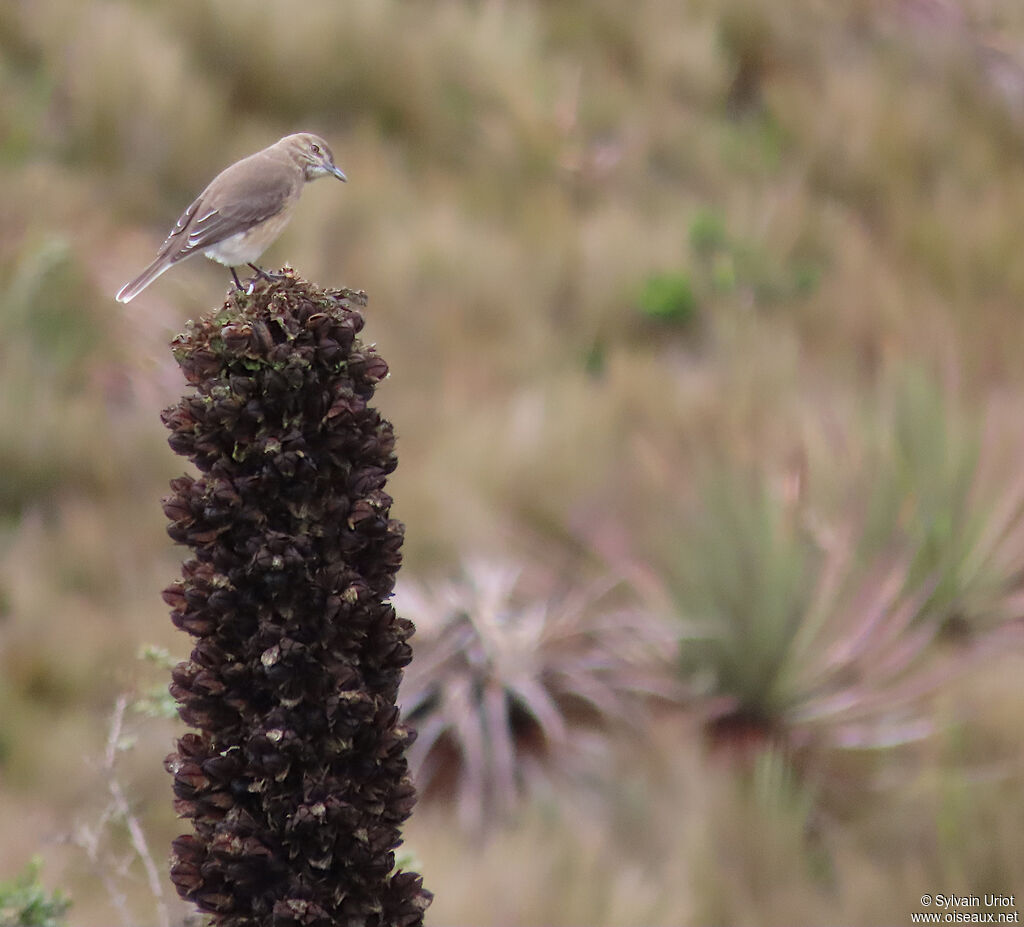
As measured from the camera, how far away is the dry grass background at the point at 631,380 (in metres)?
4.82

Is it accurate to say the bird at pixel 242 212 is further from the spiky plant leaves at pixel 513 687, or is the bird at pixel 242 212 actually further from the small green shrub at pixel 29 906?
the spiky plant leaves at pixel 513 687

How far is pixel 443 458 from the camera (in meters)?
7.33

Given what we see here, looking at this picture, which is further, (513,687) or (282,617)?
(513,687)

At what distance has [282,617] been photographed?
1940 millimetres

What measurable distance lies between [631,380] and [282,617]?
6683 millimetres

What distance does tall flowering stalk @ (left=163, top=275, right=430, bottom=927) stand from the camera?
193 centimetres

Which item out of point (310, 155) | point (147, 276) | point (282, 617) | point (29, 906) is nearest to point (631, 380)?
point (310, 155)

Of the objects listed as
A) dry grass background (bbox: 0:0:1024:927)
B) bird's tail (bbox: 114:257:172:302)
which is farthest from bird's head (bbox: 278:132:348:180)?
dry grass background (bbox: 0:0:1024:927)

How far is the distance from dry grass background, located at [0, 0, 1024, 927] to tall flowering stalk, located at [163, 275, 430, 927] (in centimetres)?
179

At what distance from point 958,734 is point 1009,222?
772cm

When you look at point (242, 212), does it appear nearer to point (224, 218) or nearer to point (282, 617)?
point (224, 218)

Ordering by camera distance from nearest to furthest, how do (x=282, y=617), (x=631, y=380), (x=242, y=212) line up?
(x=282, y=617) < (x=242, y=212) < (x=631, y=380)

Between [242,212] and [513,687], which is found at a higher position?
[242,212]

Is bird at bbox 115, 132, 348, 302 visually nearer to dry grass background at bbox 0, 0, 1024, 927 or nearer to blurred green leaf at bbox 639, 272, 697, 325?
dry grass background at bbox 0, 0, 1024, 927
